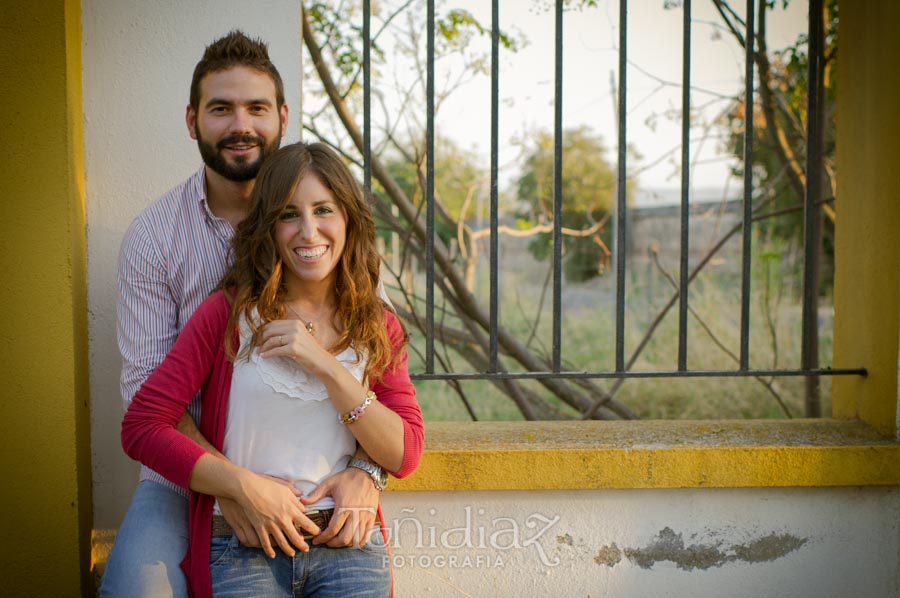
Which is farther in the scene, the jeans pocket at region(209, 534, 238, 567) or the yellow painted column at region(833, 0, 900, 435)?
the yellow painted column at region(833, 0, 900, 435)

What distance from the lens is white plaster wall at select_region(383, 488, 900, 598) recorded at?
7.64 ft

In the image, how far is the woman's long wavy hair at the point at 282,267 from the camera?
5.98 ft

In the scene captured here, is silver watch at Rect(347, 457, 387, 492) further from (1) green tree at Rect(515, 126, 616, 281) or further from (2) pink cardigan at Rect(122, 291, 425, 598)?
(1) green tree at Rect(515, 126, 616, 281)

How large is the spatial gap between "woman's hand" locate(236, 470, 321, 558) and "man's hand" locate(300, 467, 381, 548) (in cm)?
4

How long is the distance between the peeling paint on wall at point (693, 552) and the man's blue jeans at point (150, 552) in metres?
1.23

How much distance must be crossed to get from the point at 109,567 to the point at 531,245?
26.3 feet

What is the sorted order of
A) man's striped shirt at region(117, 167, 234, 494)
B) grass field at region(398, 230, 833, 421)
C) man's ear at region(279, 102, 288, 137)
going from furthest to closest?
grass field at region(398, 230, 833, 421)
man's ear at region(279, 102, 288, 137)
man's striped shirt at region(117, 167, 234, 494)

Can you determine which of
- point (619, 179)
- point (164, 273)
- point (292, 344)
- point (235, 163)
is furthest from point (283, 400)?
point (619, 179)

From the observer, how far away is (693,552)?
7.73 ft

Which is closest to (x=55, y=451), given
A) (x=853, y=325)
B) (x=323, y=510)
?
(x=323, y=510)

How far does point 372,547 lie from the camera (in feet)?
6.10

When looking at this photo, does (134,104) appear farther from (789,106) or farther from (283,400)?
(789,106)

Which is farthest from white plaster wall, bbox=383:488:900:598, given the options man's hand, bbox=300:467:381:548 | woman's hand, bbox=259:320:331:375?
woman's hand, bbox=259:320:331:375

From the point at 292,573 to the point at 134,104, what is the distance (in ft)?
4.85
